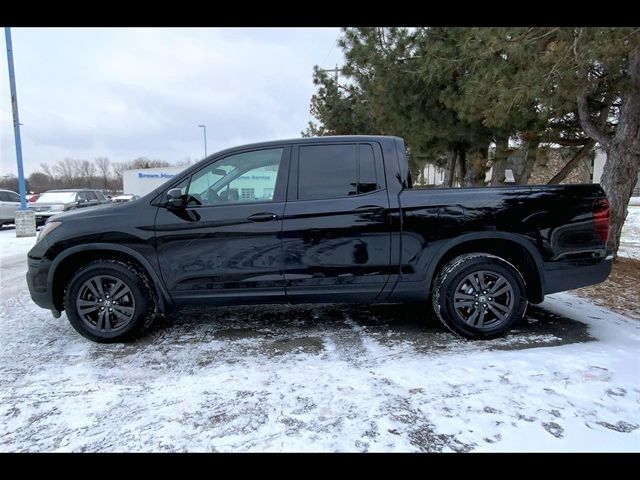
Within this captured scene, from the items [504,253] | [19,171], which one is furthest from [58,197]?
[504,253]

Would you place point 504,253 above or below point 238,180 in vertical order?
below

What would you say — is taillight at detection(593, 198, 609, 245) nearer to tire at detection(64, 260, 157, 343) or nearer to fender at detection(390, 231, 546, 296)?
fender at detection(390, 231, 546, 296)

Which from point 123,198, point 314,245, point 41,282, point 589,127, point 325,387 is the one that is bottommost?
point 325,387

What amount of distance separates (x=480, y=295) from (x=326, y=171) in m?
1.87

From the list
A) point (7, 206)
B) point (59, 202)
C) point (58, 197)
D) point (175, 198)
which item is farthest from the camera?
point (58, 197)

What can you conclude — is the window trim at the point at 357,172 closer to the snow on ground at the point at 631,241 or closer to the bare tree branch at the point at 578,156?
the bare tree branch at the point at 578,156

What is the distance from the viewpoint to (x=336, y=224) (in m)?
3.57

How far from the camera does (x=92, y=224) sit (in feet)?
11.8

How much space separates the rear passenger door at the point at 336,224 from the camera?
3.58 meters

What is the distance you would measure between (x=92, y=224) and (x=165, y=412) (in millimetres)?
1958

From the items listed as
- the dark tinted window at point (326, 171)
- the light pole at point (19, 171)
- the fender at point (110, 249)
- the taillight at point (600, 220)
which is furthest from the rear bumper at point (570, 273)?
the light pole at point (19, 171)

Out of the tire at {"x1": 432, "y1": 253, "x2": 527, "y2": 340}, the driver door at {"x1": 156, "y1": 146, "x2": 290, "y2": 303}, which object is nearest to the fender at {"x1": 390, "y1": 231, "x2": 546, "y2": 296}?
the tire at {"x1": 432, "y1": 253, "x2": 527, "y2": 340}

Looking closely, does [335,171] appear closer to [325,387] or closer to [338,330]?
[338,330]
